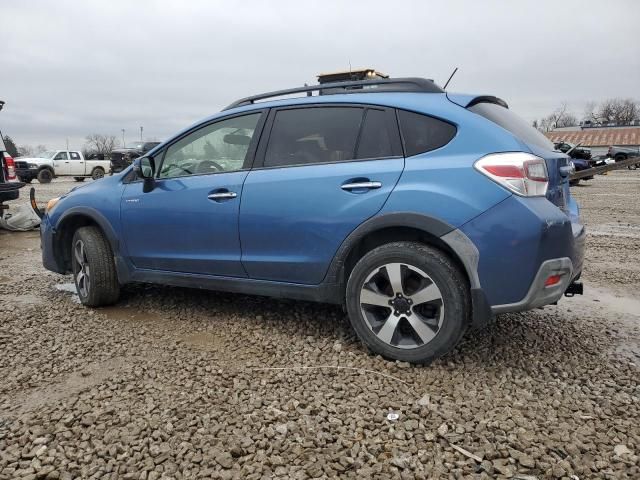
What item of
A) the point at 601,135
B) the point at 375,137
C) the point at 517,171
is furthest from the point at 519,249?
the point at 601,135

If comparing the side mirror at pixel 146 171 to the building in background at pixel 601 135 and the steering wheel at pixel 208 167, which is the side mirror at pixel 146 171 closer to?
the steering wheel at pixel 208 167

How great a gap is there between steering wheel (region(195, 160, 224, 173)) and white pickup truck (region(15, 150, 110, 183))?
23157 mm

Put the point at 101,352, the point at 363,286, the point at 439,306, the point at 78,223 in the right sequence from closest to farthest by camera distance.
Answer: the point at 439,306
the point at 363,286
the point at 101,352
the point at 78,223

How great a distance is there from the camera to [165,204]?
3.88 metres

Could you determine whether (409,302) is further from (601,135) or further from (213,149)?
(601,135)

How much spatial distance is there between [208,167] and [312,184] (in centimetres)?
101

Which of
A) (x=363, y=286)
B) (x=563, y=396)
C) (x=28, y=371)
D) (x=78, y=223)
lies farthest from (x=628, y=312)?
(x=78, y=223)

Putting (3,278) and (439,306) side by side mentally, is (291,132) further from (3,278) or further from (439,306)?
(3,278)

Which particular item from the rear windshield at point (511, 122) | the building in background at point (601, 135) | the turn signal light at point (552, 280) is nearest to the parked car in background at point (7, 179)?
the rear windshield at point (511, 122)

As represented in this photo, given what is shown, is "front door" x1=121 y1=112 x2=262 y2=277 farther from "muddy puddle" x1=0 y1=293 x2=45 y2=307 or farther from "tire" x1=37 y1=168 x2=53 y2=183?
"tire" x1=37 y1=168 x2=53 y2=183

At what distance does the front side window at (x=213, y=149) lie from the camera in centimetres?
371

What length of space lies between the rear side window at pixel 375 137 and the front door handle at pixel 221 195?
0.95 meters

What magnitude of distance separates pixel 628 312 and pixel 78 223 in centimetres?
486

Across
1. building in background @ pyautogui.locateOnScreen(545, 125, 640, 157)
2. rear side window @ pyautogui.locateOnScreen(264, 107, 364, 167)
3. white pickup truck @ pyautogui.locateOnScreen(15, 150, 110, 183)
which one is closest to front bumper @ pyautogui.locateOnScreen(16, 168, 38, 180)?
white pickup truck @ pyautogui.locateOnScreen(15, 150, 110, 183)
